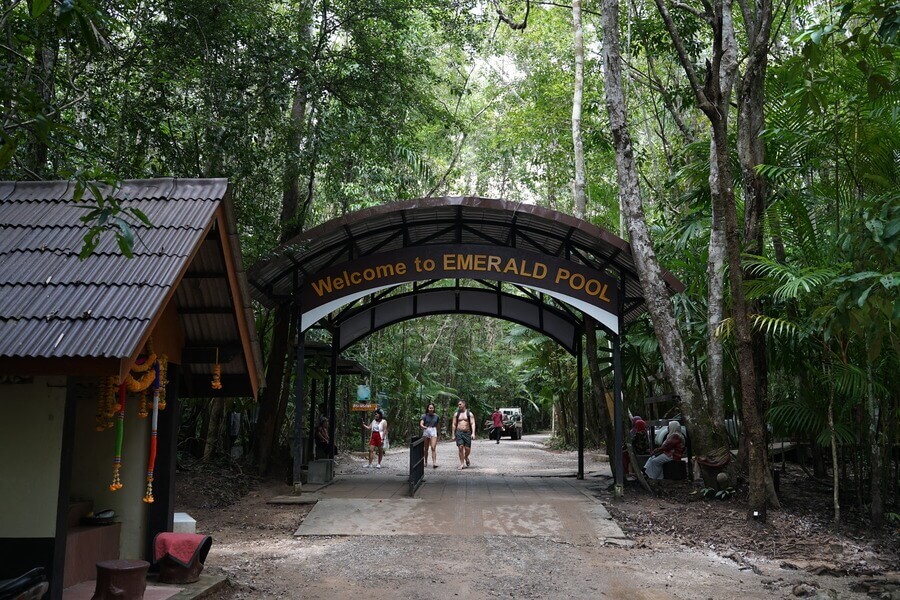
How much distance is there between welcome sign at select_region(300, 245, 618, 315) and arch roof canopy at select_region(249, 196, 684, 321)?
0.11 metres

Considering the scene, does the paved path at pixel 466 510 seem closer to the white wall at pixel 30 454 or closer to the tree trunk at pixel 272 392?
the tree trunk at pixel 272 392

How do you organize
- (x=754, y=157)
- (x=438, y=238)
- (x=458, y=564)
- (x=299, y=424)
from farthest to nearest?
1. (x=438, y=238)
2. (x=299, y=424)
3. (x=754, y=157)
4. (x=458, y=564)

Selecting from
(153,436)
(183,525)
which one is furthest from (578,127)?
(153,436)

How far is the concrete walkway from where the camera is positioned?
9703 millimetres

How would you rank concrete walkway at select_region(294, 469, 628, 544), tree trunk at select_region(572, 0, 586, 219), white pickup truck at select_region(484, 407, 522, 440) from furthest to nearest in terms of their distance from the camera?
white pickup truck at select_region(484, 407, 522, 440) → tree trunk at select_region(572, 0, 586, 219) → concrete walkway at select_region(294, 469, 628, 544)

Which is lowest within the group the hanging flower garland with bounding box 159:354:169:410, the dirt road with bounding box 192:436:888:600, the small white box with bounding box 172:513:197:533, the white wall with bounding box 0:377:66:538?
the dirt road with bounding box 192:436:888:600

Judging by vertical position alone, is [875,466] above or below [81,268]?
below

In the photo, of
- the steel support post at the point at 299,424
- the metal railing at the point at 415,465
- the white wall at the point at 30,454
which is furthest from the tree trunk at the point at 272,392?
the white wall at the point at 30,454

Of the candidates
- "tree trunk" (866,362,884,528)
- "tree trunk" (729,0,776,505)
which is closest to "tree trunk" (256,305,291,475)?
"tree trunk" (729,0,776,505)

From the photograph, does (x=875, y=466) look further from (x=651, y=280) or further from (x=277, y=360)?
(x=277, y=360)

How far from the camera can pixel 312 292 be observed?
1249 centimetres

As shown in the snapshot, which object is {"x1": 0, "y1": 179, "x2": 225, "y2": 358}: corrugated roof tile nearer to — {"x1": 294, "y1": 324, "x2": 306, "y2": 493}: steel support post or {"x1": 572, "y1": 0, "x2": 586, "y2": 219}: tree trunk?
{"x1": 294, "y1": 324, "x2": 306, "y2": 493}: steel support post

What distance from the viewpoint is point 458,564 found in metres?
8.05

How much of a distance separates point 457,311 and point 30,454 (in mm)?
10895
